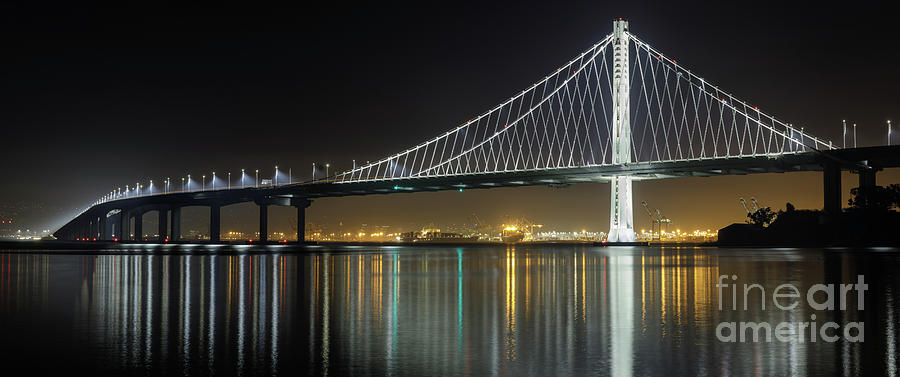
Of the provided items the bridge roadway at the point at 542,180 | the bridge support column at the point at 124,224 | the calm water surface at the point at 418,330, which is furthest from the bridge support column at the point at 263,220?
the calm water surface at the point at 418,330

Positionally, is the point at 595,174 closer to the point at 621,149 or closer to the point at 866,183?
the point at 621,149

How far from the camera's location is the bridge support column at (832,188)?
78188 millimetres

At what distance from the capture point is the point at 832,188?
78.4m

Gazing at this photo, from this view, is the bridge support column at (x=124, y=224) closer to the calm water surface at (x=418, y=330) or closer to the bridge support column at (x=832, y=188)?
the bridge support column at (x=832, y=188)

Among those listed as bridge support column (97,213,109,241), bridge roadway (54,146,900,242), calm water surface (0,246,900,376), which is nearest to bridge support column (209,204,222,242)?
bridge roadway (54,146,900,242)

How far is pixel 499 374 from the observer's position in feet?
33.9

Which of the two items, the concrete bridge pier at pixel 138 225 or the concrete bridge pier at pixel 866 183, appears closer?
the concrete bridge pier at pixel 866 183

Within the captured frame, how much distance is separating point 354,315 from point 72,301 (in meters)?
7.32

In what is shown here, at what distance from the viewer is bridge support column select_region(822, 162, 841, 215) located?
257ft

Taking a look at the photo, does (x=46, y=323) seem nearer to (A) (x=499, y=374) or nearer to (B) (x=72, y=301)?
(B) (x=72, y=301)
